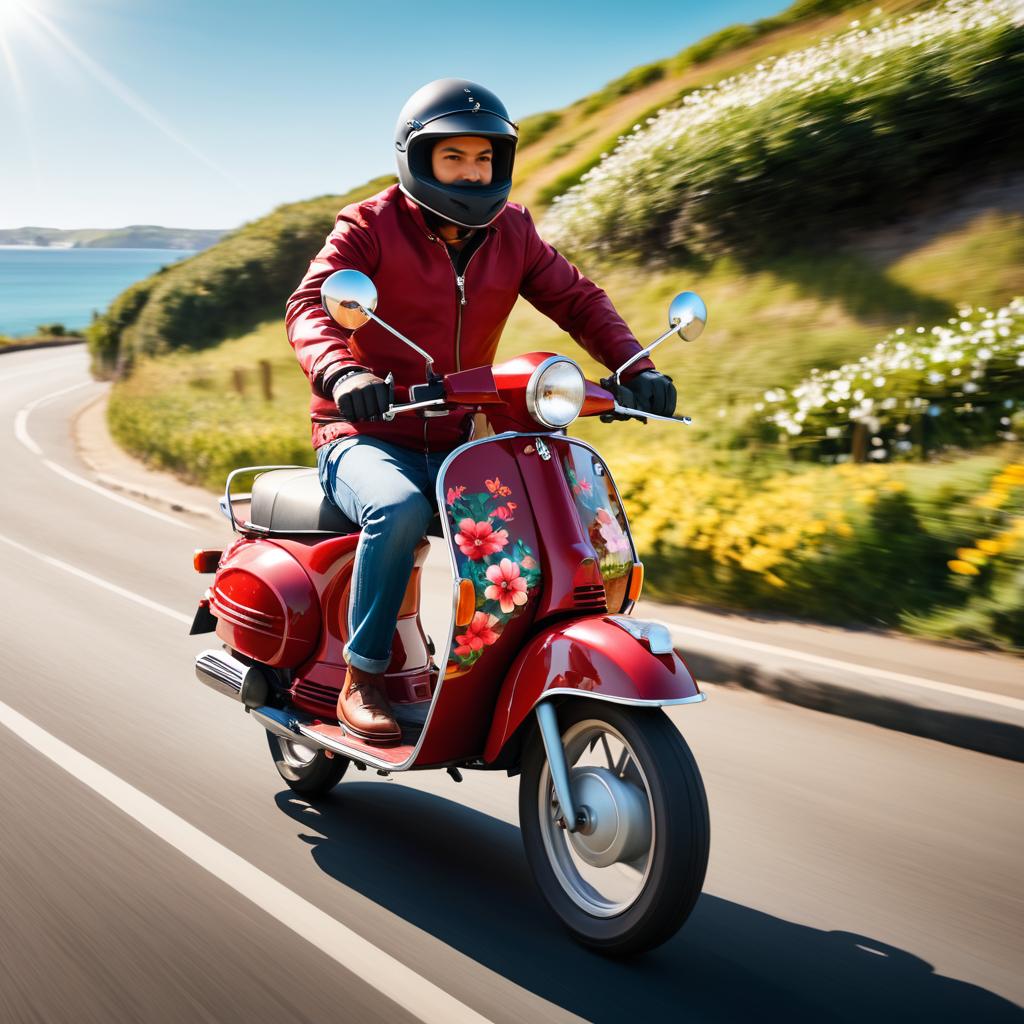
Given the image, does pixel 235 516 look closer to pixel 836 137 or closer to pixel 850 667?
pixel 850 667

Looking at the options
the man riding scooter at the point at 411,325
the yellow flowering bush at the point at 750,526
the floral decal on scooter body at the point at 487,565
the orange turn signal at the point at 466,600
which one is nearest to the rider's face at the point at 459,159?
the man riding scooter at the point at 411,325

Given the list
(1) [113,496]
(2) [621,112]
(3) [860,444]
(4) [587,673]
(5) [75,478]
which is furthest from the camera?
(2) [621,112]

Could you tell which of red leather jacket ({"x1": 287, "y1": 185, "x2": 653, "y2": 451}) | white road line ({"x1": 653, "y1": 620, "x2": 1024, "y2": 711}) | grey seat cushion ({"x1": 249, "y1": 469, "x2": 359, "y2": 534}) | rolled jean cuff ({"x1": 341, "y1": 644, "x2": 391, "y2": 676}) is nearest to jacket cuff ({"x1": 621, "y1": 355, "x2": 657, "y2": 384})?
red leather jacket ({"x1": 287, "y1": 185, "x2": 653, "y2": 451})

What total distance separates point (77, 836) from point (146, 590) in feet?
13.6

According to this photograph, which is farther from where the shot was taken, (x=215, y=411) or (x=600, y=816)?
(x=215, y=411)

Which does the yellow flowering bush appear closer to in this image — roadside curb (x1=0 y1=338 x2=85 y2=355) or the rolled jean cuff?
the rolled jean cuff

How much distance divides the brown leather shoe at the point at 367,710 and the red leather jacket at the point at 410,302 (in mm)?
742

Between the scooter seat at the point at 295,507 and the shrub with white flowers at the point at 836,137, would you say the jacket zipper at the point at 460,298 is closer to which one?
the scooter seat at the point at 295,507

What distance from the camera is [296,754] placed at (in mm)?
4105

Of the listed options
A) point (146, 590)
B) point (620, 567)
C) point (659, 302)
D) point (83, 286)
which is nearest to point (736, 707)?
point (620, 567)


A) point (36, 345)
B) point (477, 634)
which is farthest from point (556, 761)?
point (36, 345)

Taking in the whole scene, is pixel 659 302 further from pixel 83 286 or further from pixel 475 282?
pixel 83 286

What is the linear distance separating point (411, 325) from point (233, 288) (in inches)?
741

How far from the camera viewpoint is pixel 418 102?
3.33m
